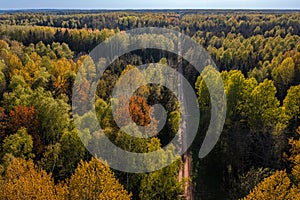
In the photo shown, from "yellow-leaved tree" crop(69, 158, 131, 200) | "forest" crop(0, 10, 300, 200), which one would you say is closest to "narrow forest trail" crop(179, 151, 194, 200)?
"forest" crop(0, 10, 300, 200)

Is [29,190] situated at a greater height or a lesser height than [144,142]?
lesser

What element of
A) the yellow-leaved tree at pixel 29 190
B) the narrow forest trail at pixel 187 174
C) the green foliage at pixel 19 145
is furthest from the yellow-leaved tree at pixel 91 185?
the green foliage at pixel 19 145

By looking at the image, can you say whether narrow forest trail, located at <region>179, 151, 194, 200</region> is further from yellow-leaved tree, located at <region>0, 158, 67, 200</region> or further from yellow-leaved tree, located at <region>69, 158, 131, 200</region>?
yellow-leaved tree, located at <region>0, 158, 67, 200</region>

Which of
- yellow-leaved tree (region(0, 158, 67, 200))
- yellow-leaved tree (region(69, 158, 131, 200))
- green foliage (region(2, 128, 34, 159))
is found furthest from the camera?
green foliage (region(2, 128, 34, 159))

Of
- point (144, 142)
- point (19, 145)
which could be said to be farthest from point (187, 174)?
point (19, 145)

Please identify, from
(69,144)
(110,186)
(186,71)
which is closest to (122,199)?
(110,186)

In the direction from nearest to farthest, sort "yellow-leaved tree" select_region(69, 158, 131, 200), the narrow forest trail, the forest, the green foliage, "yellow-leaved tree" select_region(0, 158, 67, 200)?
"yellow-leaved tree" select_region(0, 158, 67, 200) → "yellow-leaved tree" select_region(69, 158, 131, 200) → the forest → the green foliage → the narrow forest trail

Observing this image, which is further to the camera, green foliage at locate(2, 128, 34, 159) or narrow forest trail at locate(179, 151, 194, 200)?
narrow forest trail at locate(179, 151, 194, 200)

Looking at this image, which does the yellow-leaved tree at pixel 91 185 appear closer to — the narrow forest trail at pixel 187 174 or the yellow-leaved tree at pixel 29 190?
the yellow-leaved tree at pixel 29 190

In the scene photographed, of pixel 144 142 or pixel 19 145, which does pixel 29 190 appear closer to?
pixel 144 142

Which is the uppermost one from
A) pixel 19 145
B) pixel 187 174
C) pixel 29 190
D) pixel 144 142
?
pixel 19 145

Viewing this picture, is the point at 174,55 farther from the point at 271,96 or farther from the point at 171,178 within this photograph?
the point at 171,178
